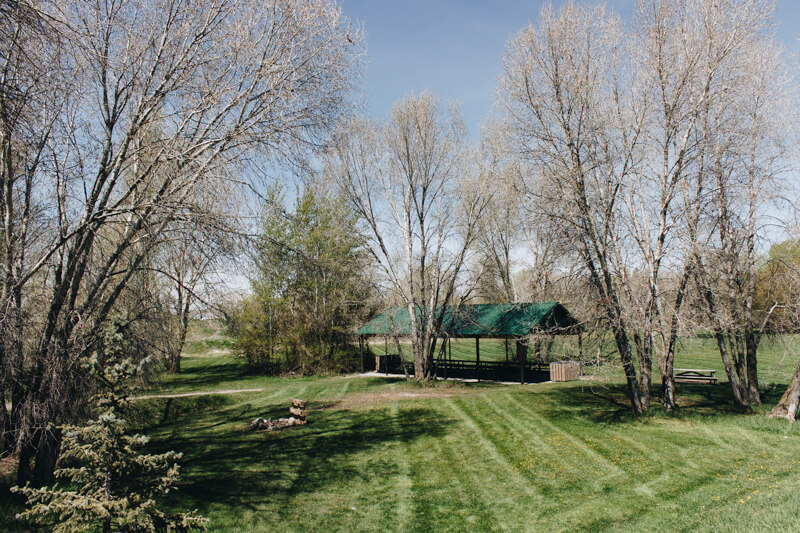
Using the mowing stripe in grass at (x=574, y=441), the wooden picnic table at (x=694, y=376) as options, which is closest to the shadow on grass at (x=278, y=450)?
the mowing stripe in grass at (x=574, y=441)

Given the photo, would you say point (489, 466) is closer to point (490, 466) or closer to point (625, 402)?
point (490, 466)

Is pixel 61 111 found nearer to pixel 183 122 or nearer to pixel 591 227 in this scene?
pixel 183 122

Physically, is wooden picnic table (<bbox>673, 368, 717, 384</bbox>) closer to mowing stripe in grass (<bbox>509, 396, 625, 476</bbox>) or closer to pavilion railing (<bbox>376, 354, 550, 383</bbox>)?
pavilion railing (<bbox>376, 354, 550, 383</bbox>)

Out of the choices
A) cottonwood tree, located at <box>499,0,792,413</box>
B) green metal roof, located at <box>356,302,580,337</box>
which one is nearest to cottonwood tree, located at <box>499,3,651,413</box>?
cottonwood tree, located at <box>499,0,792,413</box>

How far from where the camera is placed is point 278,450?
9.77 m

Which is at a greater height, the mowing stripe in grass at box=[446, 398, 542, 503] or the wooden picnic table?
the wooden picnic table

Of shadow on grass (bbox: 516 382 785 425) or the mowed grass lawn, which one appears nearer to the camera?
the mowed grass lawn

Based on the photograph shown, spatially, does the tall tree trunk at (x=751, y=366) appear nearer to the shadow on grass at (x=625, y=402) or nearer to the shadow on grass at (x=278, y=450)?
the shadow on grass at (x=625, y=402)

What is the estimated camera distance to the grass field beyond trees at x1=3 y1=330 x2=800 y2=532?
6.40 m

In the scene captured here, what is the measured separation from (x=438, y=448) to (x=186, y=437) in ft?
19.0

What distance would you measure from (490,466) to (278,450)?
4.32 metres

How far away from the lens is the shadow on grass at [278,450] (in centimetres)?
746

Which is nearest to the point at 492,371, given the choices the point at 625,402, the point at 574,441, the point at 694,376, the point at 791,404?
the point at 694,376

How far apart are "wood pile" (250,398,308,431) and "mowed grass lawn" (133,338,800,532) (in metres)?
0.31
